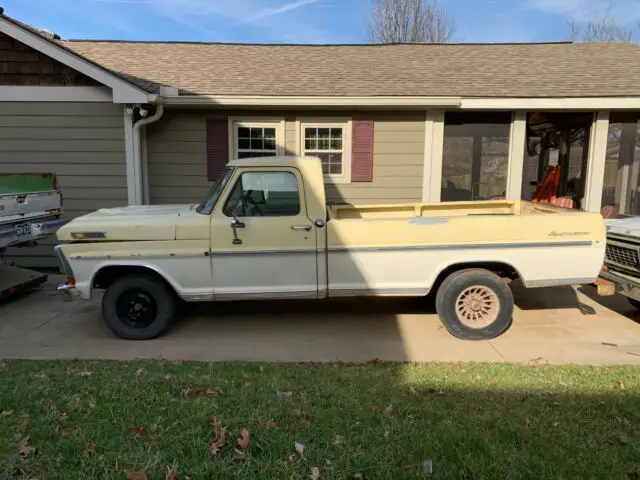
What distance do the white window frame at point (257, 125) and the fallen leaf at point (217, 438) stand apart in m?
6.11

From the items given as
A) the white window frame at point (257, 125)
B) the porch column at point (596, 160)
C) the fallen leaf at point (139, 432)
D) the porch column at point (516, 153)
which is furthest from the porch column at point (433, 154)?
the fallen leaf at point (139, 432)

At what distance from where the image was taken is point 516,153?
28.5 feet

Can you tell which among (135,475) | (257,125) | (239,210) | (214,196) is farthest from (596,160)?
(135,475)

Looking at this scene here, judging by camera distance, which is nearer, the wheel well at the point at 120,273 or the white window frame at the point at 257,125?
the wheel well at the point at 120,273

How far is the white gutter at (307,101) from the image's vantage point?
7879 mm

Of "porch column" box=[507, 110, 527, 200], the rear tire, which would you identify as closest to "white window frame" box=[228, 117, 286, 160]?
"porch column" box=[507, 110, 527, 200]

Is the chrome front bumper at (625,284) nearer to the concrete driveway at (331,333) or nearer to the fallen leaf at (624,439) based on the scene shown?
the concrete driveway at (331,333)

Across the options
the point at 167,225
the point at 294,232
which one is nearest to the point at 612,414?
the point at 294,232

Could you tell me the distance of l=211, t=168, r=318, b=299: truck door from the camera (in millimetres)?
5035

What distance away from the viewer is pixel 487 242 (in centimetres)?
501

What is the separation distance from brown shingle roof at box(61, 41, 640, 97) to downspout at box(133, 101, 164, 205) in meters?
0.47

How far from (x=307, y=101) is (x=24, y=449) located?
6.42 metres

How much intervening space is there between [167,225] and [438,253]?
2.89 metres

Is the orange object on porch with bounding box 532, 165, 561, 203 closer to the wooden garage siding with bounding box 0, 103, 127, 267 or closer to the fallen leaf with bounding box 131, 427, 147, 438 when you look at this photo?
the wooden garage siding with bounding box 0, 103, 127, 267
